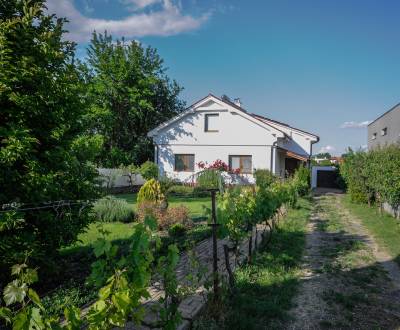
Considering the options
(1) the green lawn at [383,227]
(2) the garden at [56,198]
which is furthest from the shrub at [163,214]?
(1) the green lawn at [383,227]

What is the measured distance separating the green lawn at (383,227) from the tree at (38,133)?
22.5ft

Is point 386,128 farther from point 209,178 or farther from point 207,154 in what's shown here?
point 209,178

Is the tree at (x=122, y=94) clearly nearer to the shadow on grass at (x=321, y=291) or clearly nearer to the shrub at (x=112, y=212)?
the shrub at (x=112, y=212)

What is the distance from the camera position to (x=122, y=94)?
96.7ft

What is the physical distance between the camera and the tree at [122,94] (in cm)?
2869

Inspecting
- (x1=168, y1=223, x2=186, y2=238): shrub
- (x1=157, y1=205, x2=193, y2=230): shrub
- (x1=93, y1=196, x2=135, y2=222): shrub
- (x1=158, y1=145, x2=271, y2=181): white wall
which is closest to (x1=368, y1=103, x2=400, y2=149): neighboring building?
(x1=158, y1=145, x2=271, y2=181): white wall

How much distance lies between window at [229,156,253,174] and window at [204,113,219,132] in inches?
98.2

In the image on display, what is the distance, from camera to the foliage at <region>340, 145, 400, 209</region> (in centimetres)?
1252

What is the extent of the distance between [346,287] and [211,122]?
19974mm

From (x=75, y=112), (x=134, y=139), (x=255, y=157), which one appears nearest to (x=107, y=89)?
(x=134, y=139)

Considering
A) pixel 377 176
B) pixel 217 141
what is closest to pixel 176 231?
pixel 377 176

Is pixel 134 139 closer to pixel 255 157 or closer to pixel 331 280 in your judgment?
pixel 255 157

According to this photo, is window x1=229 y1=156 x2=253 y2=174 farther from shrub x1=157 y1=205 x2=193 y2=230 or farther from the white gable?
shrub x1=157 y1=205 x2=193 y2=230

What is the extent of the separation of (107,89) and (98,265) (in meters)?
28.4
